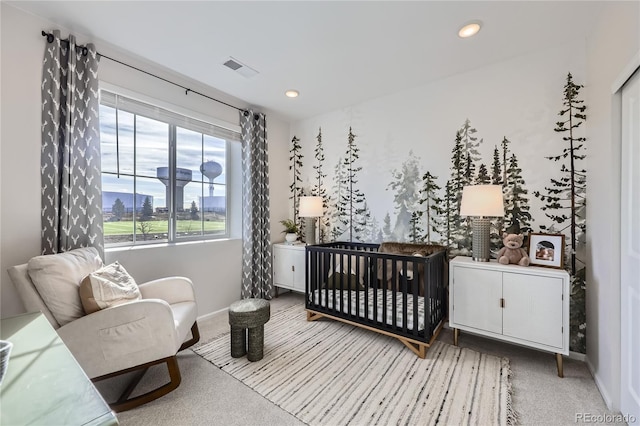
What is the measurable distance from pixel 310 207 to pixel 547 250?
227 centimetres

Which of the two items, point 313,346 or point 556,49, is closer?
point 556,49

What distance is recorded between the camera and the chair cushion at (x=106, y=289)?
5.08ft

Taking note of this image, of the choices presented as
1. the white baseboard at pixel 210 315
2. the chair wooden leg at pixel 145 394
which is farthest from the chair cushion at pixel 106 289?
the white baseboard at pixel 210 315

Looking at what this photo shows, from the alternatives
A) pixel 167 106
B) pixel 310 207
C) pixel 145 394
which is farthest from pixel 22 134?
pixel 310 207

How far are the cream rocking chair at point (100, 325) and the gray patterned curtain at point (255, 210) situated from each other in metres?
1.54

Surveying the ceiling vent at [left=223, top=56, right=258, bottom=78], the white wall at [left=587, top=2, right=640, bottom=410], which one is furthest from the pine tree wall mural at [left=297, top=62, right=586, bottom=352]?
the ceiling vent at [left=223, top=56, right=258, bottom=78]

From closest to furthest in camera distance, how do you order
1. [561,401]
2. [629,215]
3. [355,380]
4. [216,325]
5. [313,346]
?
1. [629,215]
2. [561,401]
3. [355,380]
4. [313,346]
5. [216,325]

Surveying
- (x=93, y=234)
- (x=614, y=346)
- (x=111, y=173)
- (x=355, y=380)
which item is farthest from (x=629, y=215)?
(x=111, y=173)

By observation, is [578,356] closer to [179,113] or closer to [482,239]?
[482,239]

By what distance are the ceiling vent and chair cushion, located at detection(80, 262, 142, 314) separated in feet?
6.33

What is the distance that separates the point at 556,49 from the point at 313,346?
10.5 feet

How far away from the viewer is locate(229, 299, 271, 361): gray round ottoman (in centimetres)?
201

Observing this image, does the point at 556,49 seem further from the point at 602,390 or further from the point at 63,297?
the point at 63,297

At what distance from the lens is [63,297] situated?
1.51m
